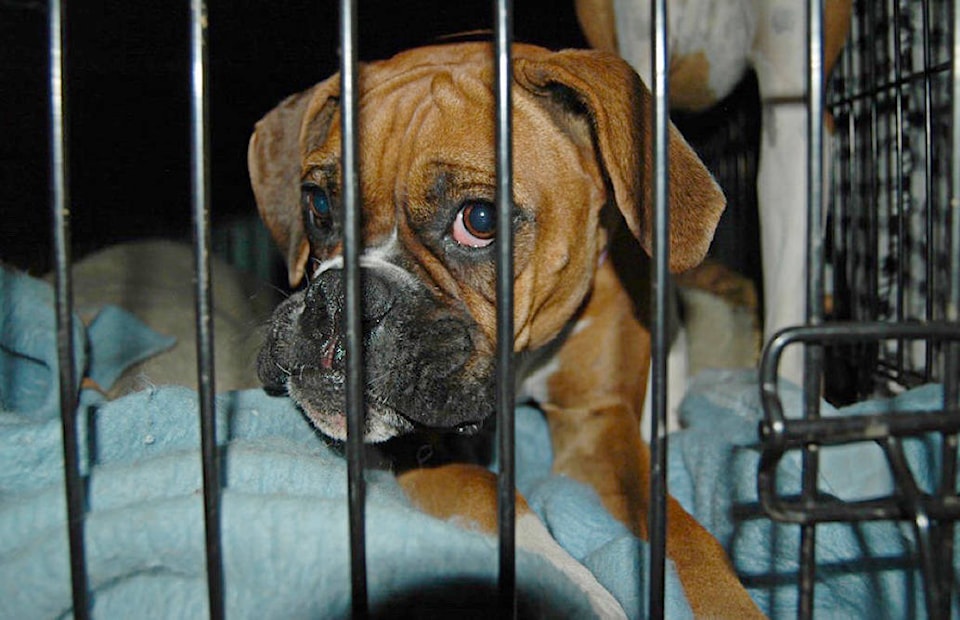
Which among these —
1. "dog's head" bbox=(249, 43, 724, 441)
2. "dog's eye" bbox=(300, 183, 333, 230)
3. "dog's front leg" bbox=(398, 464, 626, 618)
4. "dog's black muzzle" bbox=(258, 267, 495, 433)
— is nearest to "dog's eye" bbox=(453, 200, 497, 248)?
"dog's head" bbox=(249, 43, 724, 441)

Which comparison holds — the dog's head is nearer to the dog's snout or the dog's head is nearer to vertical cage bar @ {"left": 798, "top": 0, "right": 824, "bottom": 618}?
the dog's snout

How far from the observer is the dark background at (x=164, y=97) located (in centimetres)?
Answer: 165

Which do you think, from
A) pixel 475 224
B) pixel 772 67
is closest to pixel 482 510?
pixel 475 224

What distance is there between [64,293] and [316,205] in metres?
0.96

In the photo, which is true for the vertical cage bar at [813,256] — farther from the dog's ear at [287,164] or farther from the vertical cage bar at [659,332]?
the dog's ear at [287,164]

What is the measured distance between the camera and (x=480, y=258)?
5.30 ft

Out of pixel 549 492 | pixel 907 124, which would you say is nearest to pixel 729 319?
pixel 907 124

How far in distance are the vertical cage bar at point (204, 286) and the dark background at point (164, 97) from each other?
90 centimetres

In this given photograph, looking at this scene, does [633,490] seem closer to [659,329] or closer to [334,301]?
[334,301]

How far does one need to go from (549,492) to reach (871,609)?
2.16 ft

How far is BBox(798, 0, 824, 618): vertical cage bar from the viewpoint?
85 centimetres

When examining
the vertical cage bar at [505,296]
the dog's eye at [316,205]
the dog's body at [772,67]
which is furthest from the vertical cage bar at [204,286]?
the dog's body at [772,67]

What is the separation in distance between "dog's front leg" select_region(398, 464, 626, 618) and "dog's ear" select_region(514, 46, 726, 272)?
505 millimetres

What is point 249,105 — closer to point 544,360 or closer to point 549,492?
point 544,360
